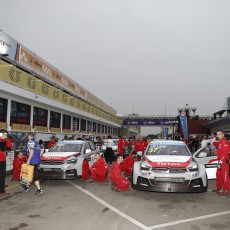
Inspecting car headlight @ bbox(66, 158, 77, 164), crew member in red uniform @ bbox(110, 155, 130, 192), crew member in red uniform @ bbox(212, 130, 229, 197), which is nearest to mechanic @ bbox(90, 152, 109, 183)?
car headlight @ bbox(66, 158, 77, 164)

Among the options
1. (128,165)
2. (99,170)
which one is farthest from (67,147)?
(128,165)

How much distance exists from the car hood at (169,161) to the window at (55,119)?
1492cm

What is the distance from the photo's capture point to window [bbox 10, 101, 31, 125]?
16.0 metres

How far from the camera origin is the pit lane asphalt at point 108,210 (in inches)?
190

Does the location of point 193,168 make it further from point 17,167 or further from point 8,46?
point 8,46

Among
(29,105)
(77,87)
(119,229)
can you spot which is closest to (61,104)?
(29,105)

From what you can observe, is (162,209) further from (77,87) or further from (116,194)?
(77,87)

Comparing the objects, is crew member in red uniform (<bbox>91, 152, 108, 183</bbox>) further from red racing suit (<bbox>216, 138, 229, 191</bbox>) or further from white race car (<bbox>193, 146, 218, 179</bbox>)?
red racing suit (<bbox>216, 138, 229, 191</bbox>)

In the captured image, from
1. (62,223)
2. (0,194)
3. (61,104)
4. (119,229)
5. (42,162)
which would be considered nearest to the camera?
(119,229)

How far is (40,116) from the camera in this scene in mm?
19609

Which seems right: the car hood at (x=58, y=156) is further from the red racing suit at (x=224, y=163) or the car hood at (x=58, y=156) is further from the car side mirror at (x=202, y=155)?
the red racing suit at (x=224, y=163)

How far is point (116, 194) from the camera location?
7434mm

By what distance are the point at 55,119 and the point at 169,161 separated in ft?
54.1

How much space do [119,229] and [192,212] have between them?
1.86 metres
